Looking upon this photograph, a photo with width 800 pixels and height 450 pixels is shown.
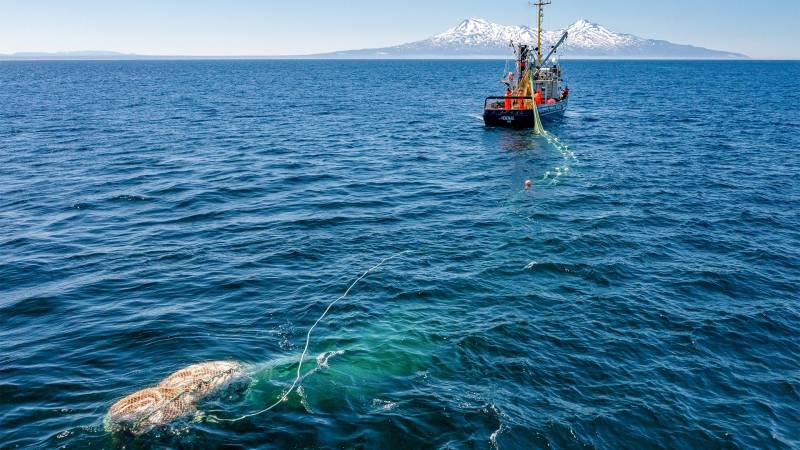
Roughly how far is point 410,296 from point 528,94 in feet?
170

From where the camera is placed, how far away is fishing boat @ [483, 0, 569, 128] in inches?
2507

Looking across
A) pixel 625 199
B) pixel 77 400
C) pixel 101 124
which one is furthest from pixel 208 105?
pixel 77 400

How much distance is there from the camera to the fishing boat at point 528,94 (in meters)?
63.7

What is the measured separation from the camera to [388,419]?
48.6ft

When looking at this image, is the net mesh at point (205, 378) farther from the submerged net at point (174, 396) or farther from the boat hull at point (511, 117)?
the boat hull at point (511, 117)

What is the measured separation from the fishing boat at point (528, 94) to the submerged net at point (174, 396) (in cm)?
5242

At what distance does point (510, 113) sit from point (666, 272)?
137 feet

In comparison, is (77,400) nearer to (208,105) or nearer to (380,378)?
(380,378)

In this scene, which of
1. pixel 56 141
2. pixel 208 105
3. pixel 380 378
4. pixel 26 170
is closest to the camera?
pixel 380 378

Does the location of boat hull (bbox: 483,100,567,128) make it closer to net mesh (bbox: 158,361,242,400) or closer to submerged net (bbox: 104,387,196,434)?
net mesh (bbox: 158,361,242,400)

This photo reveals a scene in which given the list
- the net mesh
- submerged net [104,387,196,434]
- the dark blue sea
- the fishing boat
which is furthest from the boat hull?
submerged net [104,387,196,434]

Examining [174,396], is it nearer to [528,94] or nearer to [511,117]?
[511,117]

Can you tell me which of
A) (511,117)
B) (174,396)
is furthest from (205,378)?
(511,117)

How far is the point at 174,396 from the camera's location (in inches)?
593
